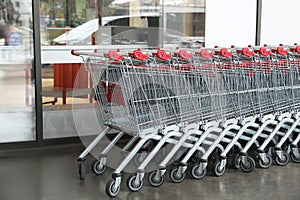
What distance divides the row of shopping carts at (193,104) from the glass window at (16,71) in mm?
1233

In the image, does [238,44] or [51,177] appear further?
[238,44]

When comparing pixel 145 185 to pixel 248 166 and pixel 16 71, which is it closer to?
pixel 248 166

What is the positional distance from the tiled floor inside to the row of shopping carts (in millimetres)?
89

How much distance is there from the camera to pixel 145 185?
4.09m

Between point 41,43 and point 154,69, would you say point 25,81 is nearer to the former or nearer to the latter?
point 41,43

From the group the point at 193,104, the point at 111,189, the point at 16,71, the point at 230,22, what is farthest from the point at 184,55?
the point at 230,22

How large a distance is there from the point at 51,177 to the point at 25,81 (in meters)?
1.31

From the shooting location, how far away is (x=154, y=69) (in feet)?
12.9

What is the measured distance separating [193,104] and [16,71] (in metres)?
2.09

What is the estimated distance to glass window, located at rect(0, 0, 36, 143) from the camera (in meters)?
5.11

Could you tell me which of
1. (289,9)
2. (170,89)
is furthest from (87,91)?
(289,9)

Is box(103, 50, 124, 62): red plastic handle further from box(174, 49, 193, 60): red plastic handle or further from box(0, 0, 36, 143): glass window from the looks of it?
box(0, 0, 36, 143): glass window

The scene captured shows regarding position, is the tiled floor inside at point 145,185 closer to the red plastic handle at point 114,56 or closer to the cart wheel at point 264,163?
the cart wheel at point 264,163

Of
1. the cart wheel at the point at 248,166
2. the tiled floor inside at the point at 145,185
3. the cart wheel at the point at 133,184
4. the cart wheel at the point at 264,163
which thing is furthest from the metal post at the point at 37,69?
the cart wheel at the point at 264,163
